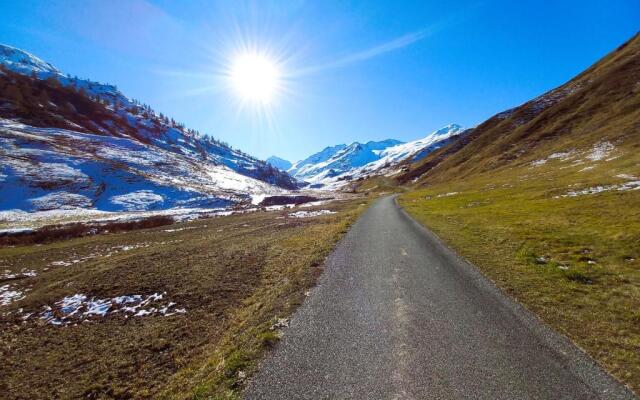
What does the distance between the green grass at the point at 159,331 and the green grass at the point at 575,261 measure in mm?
9067

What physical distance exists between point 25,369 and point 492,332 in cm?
1595

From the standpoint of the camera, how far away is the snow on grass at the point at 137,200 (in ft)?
245

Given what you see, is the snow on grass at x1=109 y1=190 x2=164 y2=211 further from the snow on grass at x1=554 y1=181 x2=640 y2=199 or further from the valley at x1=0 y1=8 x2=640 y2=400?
the snow on grass at x1=554 y1=181 x2=640 y2=199

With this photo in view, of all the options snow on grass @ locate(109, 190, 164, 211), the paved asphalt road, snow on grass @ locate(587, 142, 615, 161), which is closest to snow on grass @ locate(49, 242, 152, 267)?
the paved asphalt road

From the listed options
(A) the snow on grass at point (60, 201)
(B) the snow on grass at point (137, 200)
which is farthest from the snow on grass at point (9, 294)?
(A) the snow on grass at point (60, 201)

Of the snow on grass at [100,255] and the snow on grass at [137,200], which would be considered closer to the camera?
the snow on grass at [100,255]

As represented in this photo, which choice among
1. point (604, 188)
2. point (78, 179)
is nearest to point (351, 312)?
point (604, 188)

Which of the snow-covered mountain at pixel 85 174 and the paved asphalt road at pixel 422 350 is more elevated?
the snow-covered mountain at pixel 85 174

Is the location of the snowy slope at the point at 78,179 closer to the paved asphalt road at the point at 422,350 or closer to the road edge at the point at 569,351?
the paved asphalt road at the point at 422,350

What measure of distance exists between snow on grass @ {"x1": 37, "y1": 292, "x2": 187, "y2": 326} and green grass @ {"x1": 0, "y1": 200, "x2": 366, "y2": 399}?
1.54 ft

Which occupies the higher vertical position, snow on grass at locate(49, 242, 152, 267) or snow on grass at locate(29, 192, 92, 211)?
snow on grass at locate(29, 192, 92, 211)

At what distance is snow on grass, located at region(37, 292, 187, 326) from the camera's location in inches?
554

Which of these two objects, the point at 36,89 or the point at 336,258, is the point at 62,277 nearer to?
the point at 336,258

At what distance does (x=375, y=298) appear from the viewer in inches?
477
